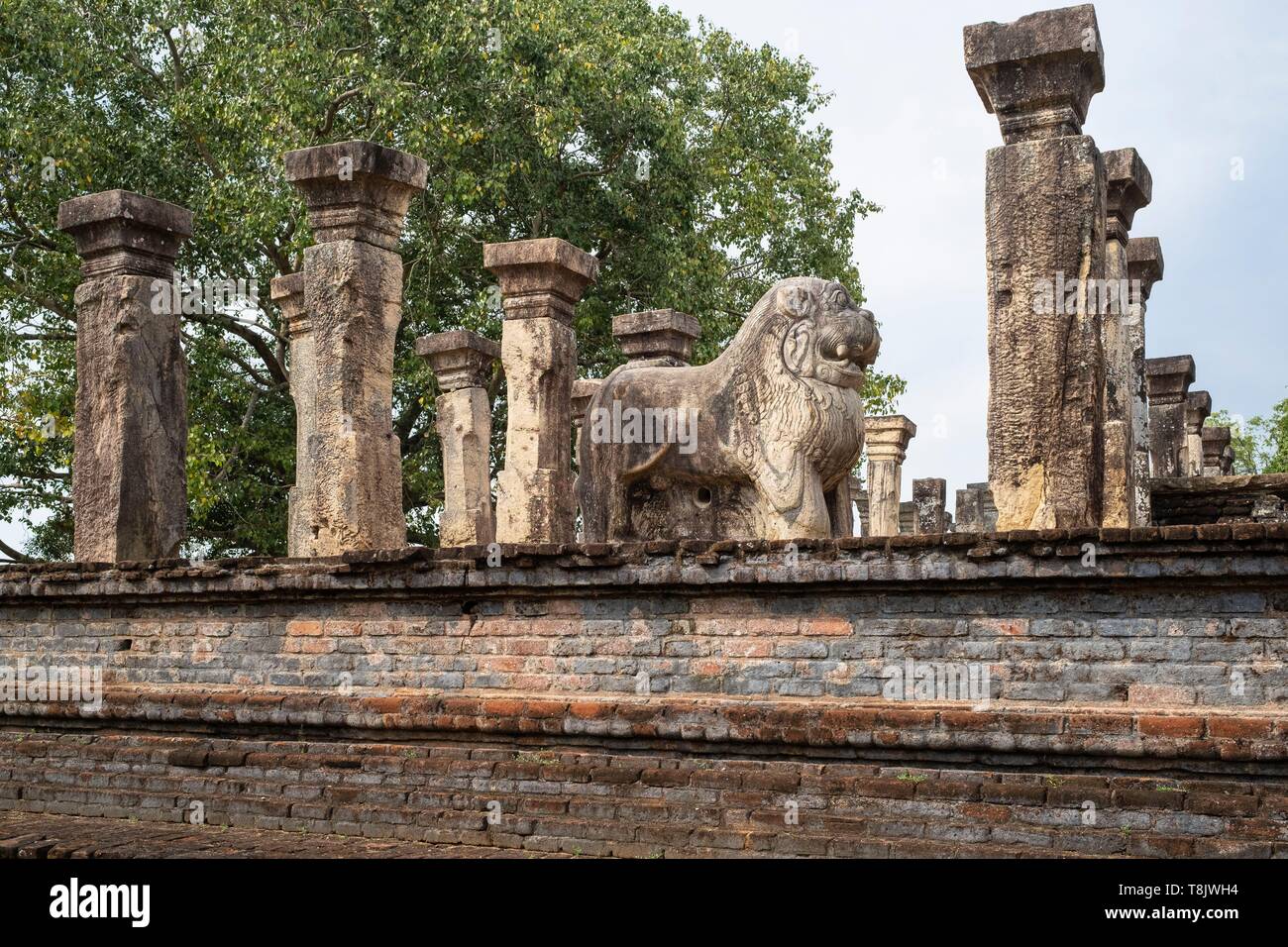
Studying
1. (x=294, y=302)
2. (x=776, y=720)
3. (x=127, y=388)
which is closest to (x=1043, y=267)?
(x=776, y=720)

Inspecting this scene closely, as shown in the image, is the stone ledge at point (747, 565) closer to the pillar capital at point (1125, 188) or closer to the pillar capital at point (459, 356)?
the pillar capital at point (1125, 188)

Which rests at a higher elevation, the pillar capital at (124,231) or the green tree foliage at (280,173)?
the green tree foliage at (280,173)

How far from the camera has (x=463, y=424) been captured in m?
14.1

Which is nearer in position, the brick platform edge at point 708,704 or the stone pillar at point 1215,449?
the brick platform edge at point 708,704

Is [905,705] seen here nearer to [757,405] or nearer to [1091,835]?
[1091,835]

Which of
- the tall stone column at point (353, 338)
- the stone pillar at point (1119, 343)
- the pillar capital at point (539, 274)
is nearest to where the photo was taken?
the stone pillar at point (1119, 343)

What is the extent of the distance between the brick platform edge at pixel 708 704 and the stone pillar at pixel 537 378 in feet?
8.01

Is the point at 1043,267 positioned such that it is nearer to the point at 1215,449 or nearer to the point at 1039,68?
the point at 1039,68

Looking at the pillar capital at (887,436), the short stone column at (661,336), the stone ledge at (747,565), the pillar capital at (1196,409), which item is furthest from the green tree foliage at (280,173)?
the stone ledge at (747,565)

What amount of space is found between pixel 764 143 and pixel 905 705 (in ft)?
52.2

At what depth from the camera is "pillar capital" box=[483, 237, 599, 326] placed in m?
9.45

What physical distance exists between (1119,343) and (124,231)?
6.17 metres

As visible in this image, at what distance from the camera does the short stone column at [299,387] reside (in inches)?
341

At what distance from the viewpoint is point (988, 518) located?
20.4m
